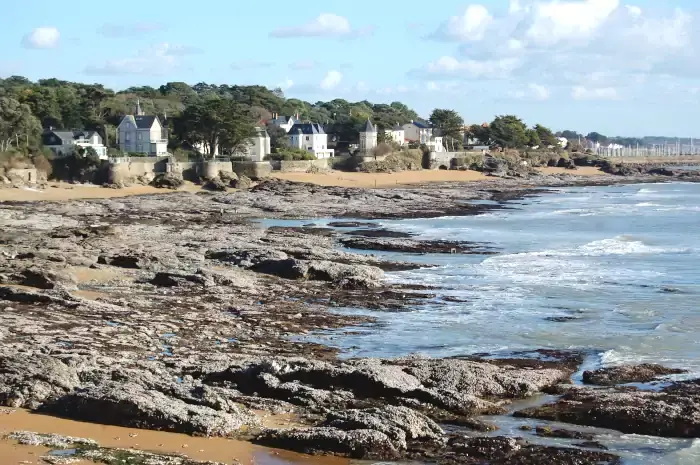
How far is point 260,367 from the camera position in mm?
14516

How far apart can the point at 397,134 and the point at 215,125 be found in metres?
39.0

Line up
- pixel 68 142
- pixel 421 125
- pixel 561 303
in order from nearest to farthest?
pixel 561 303 → pixel 68 142 → pixel 421 125

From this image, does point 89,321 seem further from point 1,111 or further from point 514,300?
point 1,111

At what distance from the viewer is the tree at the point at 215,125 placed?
7612cm

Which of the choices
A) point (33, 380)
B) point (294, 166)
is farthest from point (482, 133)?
point (33, 380)

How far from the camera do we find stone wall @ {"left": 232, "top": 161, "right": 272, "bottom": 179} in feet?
242

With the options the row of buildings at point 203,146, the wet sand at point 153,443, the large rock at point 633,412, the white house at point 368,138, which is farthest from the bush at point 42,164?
the large rock at point 633,412

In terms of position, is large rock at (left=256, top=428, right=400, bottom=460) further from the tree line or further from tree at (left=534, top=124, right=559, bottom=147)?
tree at (left=534, top=124, right=559, bottom=147)

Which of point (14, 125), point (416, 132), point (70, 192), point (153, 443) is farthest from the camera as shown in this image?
point (416, 132)

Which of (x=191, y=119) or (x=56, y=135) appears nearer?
(x=56, y=135)

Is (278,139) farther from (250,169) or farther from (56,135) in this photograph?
(56,135)

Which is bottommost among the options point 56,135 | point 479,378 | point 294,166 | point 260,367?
point 479,378

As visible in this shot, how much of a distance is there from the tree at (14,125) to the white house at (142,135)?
11494 mm

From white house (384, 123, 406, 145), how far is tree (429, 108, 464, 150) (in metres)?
6.91
